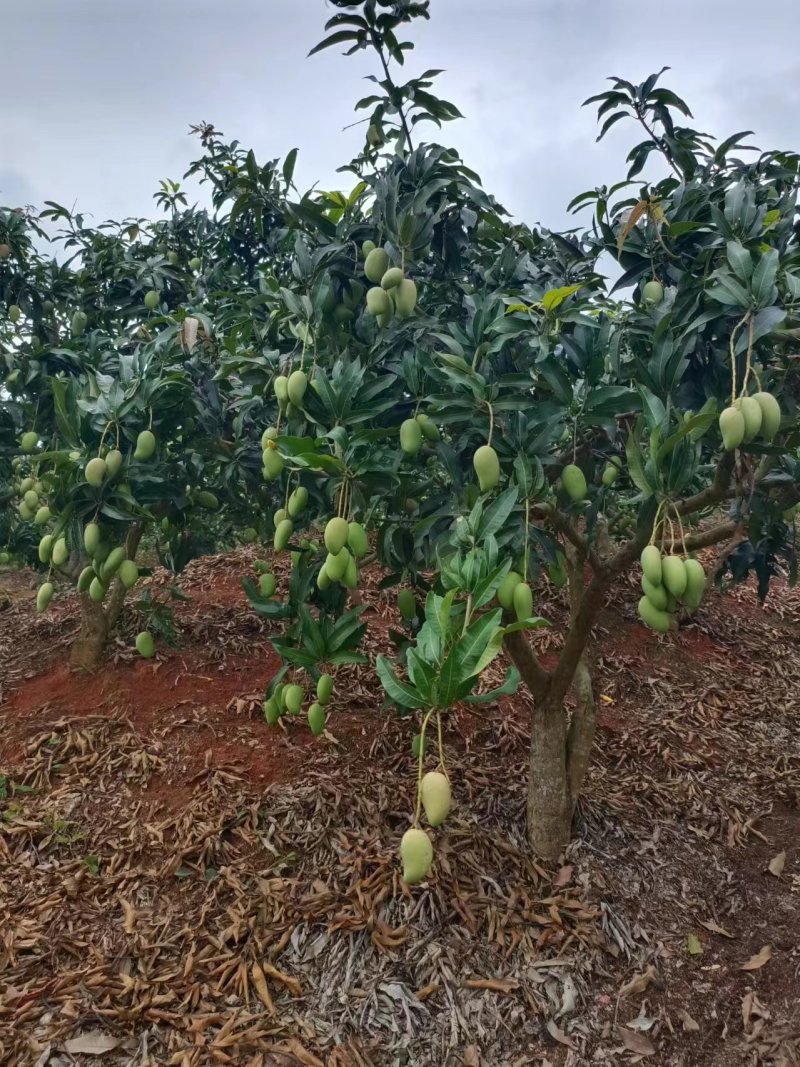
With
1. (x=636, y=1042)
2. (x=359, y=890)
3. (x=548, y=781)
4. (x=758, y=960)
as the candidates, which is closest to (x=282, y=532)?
(x=359, y=890)

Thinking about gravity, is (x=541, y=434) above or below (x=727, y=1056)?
above

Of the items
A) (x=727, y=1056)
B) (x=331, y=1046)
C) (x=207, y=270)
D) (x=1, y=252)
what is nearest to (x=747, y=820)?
(x=727, y=1056)

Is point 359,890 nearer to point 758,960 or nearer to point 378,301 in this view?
point 758,960

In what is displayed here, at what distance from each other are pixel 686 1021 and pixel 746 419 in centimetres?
170

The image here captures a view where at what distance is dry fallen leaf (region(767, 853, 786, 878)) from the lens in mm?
2701

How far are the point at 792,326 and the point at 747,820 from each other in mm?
2072

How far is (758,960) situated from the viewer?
2.31 m

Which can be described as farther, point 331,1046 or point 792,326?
point 331,1046

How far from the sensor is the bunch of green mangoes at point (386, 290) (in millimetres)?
1922

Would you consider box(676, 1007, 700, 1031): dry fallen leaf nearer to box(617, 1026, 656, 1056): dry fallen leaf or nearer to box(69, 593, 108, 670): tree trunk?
box(617, 1026, 656, 1056): dry fallen leaf

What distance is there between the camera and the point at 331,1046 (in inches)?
77.8

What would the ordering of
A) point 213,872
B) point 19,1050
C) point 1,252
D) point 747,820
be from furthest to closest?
point 1,252 < point 747,820 < point 213,872 < point 19,1050

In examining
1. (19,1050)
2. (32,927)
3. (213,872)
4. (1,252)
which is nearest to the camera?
(19,1050)

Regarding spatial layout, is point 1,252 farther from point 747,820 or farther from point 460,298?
point 747,820
